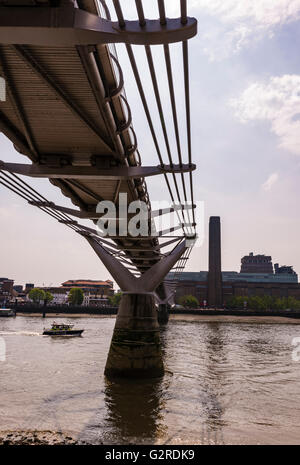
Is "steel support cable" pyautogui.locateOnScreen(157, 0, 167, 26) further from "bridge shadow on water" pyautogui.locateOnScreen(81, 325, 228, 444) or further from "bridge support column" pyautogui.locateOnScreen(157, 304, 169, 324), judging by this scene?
"bridge support column" pyautogui.locateOnScreen(157, 304, 169, 324)

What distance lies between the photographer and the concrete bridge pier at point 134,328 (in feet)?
59.7

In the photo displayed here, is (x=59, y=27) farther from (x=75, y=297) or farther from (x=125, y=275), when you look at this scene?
(x=75, y=297)

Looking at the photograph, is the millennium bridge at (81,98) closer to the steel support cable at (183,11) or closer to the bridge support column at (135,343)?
the steel support cable at (183,11)

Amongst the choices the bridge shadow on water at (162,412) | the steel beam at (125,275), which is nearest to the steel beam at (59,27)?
the bridge shadow on water at (162,412)

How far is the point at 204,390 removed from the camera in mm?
17453

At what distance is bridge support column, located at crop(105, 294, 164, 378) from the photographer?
59.4 feet

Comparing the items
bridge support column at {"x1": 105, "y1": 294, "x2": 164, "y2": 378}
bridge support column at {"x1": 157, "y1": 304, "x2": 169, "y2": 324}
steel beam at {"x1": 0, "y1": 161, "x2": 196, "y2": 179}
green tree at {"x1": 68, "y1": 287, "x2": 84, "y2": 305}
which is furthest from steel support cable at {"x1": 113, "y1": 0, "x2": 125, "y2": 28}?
green tree at {"x1": 68, "y1": 287, "x2": 84, "y2": 305}

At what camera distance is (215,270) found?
114 metres

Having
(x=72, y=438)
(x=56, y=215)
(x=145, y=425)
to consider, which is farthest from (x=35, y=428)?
(x=56, y=215)

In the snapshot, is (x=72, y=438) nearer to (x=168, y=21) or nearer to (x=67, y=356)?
(x=168, y=21)

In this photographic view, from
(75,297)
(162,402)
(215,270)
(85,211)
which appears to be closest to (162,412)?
(162,402)

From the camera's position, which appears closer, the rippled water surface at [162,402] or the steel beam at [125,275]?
the rippled water surface at [162,402]

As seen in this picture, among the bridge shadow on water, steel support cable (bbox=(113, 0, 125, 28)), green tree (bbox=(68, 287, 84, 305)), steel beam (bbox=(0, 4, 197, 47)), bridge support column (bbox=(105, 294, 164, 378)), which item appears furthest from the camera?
green tree (bbox=(68, 287, 84, 305))

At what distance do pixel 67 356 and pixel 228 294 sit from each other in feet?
346
